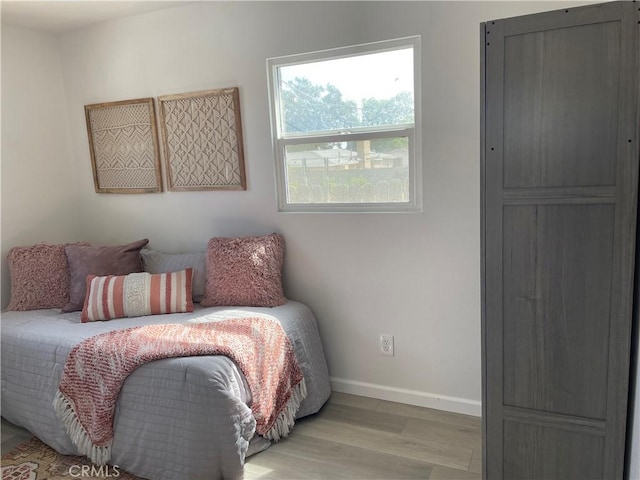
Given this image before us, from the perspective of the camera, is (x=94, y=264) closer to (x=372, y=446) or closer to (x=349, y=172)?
(x=349, y=172)

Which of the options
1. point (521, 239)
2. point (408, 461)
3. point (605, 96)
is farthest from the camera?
point (408, 461)

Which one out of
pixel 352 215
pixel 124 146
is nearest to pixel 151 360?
pixel 352 215

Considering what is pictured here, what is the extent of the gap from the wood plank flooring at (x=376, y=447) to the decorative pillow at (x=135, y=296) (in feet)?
3.10

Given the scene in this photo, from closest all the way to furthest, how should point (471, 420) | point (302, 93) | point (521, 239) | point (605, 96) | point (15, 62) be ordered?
point (605, 96) → point (521, 239) → point (471, 420) → point (302, 93) → point (15, 62)

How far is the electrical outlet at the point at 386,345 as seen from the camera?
2.53 meters

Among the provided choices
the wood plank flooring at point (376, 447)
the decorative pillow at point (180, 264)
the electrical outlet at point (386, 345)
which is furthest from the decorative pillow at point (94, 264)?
the electrical outlet at point (386, 345)

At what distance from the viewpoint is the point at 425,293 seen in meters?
2.40

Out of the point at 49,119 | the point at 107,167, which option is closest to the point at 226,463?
the point at 107,167

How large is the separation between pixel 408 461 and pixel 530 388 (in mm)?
778

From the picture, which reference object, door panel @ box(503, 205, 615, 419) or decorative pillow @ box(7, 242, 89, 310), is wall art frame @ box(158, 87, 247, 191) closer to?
decorative pillow @ box(7, 242, 89, 310)

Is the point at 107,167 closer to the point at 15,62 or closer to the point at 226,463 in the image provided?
the point at 15,62

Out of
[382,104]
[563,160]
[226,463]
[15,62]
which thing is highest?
[15,62]

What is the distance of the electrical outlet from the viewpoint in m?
2.53

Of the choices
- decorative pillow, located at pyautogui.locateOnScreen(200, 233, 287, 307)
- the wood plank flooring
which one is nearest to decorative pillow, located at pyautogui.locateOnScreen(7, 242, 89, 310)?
decorative pillow, located at pyautogui.locateOnScreen(200, 233, 287, 307)
